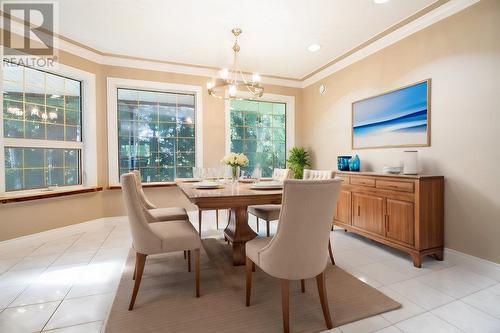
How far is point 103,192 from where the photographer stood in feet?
13.8

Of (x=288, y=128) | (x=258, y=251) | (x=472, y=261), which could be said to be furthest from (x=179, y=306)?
(x=288, y=128)

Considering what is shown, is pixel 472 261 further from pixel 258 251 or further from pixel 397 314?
pixel 258 251

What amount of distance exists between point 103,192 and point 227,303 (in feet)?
10.9

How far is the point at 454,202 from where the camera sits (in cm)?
265

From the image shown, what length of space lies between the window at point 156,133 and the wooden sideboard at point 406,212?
3.13 m

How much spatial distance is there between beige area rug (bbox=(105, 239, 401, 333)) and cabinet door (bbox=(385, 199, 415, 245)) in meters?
0.84

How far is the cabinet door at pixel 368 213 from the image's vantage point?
2961 millimetres

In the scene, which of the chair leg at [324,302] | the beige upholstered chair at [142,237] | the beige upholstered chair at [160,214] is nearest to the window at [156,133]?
the beige upholstered chair at [160,214]

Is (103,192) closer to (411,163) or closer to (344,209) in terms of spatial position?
(344,209)

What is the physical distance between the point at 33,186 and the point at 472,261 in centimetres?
528

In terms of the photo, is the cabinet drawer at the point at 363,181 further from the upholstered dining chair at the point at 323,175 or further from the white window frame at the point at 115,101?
the white window frame at the point at 115,101

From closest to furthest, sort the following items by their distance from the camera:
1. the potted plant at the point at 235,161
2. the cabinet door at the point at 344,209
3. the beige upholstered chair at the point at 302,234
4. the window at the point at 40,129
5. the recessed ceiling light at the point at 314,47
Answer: the beige upholstered chair at the point at 302,234
the potted plant at the point at 235,161
the window at the point at 40,129
the cabinet door at the point at 344,209
the recessed ceiling light at the point at 314,47

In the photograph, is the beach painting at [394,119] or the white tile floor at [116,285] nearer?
the white tile floor at [116,285]

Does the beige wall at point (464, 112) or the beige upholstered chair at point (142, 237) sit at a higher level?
the beige wall at point (464, 112)
